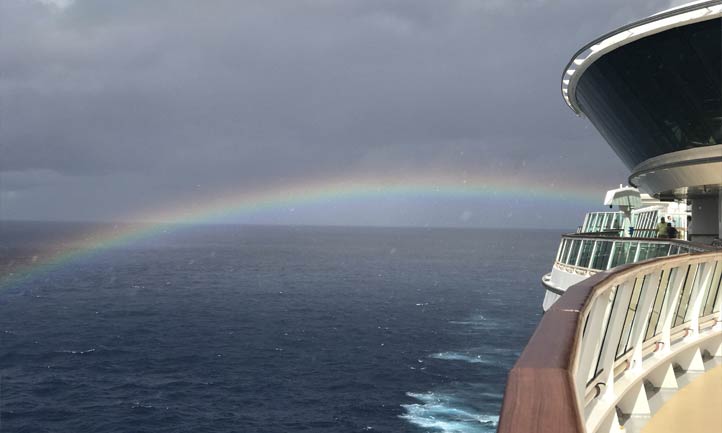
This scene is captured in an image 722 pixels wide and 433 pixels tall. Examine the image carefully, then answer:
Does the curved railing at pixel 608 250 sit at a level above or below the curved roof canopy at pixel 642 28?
below

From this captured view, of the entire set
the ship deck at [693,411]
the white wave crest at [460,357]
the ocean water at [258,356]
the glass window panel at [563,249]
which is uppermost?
the glass window panel at [563,249]

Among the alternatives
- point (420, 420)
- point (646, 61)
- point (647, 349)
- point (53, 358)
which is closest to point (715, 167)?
point (646, 61)

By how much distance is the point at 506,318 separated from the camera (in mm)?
64250

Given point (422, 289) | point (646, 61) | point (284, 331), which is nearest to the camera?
point (646, 61)

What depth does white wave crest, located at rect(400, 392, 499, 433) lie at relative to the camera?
2906cm

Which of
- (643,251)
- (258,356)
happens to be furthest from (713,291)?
(258,356)

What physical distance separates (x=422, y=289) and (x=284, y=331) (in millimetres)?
40706

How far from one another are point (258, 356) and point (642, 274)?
44.9 metres

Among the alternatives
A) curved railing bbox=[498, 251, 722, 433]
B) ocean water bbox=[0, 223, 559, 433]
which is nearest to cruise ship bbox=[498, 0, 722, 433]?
curved railing bbox=[498, 251, 722, 433]

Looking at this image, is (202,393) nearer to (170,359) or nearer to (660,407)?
(170,359)

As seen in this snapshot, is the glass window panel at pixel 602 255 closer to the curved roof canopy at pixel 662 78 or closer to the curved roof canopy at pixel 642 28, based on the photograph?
the curved roof canopy at pixel 662 78

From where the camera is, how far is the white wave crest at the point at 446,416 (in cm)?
2906

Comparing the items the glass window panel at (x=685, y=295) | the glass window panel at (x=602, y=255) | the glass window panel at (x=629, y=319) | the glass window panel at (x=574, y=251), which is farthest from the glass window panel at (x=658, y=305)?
the glass window panel at (x=574, y=251)

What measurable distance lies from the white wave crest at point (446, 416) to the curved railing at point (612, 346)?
21408 millimetres
